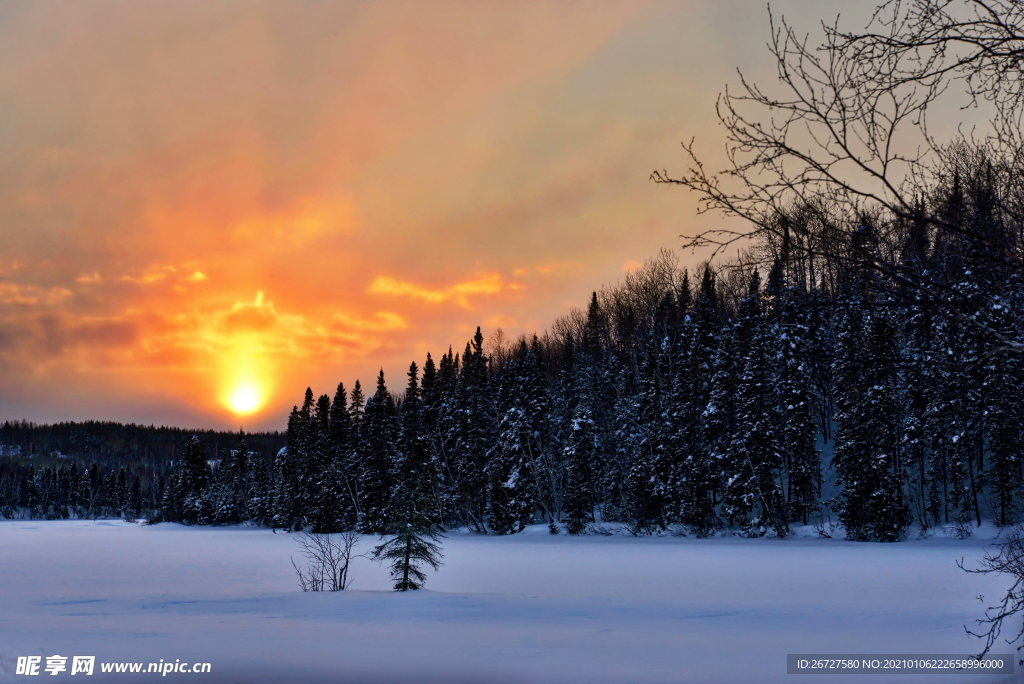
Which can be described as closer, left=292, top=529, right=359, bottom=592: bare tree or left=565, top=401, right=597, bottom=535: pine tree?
left=292, top=529, right=359, bottom=592: bare tree

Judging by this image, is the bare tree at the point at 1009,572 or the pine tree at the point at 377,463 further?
the pine tree at the point at 377,463

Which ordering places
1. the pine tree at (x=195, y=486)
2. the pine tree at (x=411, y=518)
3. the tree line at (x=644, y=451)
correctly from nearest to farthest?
the pine tree at (x=411, y=518)
the tree line at (x=644, y=451)
the pine tree at (x=195, y=486)

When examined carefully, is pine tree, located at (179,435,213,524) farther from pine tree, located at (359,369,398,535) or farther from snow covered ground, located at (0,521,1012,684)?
snow covered ground, located at (0,521,1012,684)

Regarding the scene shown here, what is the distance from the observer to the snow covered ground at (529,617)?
490 inches

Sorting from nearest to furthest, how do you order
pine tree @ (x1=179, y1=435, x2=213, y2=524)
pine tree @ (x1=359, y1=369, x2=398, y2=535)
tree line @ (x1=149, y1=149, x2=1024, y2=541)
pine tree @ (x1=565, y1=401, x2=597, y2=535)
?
tree line @ (x1=149, y1=149, x2=1024, y2=541)
pine tree @ (x1=565, y1=401, x2=597, y2=535)
pine tree @ (x1=359, y1=369, x2=398, y2=535)
pine tree @ (x1=179, y1=435, x2=213, y2=524)

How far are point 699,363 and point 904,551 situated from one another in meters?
23.6

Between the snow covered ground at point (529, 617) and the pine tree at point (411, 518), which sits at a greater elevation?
the pine tree at point (411, 518)

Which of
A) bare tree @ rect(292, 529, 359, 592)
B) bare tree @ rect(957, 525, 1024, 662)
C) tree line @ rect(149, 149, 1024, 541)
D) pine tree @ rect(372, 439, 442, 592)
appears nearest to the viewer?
bare tree @ rect(957, 525, 1024, 662)

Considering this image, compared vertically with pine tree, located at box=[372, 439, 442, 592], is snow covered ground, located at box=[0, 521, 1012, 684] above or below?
below

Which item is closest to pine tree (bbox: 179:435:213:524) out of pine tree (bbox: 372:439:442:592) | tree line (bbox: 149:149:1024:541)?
tree line (bbox: 149:149:1024:541)

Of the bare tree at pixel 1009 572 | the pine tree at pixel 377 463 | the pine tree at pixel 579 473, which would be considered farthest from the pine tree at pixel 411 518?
the pine tree at pixel 377 463

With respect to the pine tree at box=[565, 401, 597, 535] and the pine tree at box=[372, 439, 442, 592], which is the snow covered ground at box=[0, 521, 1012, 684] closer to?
the pine tree at box=[372, 439, 442, 592]

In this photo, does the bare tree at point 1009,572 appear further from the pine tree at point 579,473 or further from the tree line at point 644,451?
the pine tree at point 579,473

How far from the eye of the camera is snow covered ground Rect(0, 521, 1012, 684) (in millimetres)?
12453
